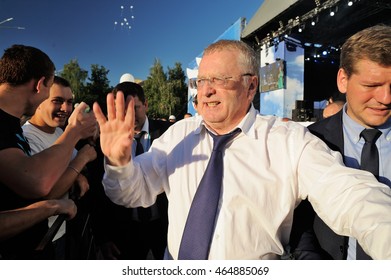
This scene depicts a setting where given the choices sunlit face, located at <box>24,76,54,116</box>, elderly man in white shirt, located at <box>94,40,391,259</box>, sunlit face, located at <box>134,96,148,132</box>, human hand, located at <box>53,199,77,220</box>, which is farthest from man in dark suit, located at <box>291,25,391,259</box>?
sunlit face, located at <box>134,96,148,132</box>

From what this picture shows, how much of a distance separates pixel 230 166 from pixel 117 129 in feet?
1.70

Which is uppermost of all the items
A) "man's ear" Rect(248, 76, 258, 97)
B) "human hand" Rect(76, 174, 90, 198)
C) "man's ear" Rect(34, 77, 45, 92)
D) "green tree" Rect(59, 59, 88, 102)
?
"green tree" Rect(59, 59, 88, 102)

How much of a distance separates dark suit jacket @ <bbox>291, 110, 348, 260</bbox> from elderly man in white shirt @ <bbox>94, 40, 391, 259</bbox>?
7 cm

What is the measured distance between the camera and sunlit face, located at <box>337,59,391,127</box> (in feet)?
4.17

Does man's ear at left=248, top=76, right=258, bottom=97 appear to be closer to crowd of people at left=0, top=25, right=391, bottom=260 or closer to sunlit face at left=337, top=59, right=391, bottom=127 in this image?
crowd of people at left=0, top=25, right=391, bottom=260

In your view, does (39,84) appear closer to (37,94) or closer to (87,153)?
(37,94)

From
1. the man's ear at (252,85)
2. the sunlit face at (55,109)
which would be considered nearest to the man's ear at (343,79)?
the man's ear at (252,85)

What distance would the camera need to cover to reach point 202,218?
1.23 m

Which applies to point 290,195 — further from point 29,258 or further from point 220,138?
point 29,258

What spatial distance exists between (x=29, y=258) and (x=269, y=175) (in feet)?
3.59

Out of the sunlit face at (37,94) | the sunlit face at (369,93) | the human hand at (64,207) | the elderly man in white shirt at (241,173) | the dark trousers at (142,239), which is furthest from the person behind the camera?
the dark trousers at (142,239)

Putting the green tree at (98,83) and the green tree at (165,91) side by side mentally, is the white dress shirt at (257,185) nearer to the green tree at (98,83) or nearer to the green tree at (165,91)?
the green tree at (98,83)

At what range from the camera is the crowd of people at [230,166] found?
1.19 metres
